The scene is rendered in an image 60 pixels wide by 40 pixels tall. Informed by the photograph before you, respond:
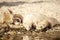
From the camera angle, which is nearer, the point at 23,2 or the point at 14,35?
the point at 14,35

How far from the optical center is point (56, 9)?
1667 mm

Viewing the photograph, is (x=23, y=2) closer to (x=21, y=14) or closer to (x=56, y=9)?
(x=21, y=14)

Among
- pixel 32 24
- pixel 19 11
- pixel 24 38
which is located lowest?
pixel 24 38

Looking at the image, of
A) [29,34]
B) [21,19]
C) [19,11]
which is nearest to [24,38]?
[29,34]

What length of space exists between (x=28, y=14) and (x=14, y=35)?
0.22 meters

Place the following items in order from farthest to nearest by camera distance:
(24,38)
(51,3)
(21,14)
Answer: (51,3), (21,14), (24,38)

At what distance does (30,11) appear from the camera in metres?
1.63

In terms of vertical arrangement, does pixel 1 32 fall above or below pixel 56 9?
below

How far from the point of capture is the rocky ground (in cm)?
150

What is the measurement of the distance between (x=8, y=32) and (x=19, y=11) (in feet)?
0.72

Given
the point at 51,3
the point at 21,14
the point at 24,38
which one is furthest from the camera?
the point at 51,3

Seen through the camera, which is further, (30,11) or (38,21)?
(30,11)

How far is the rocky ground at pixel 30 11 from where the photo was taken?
1.50m

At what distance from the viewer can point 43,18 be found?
61.1 inches
